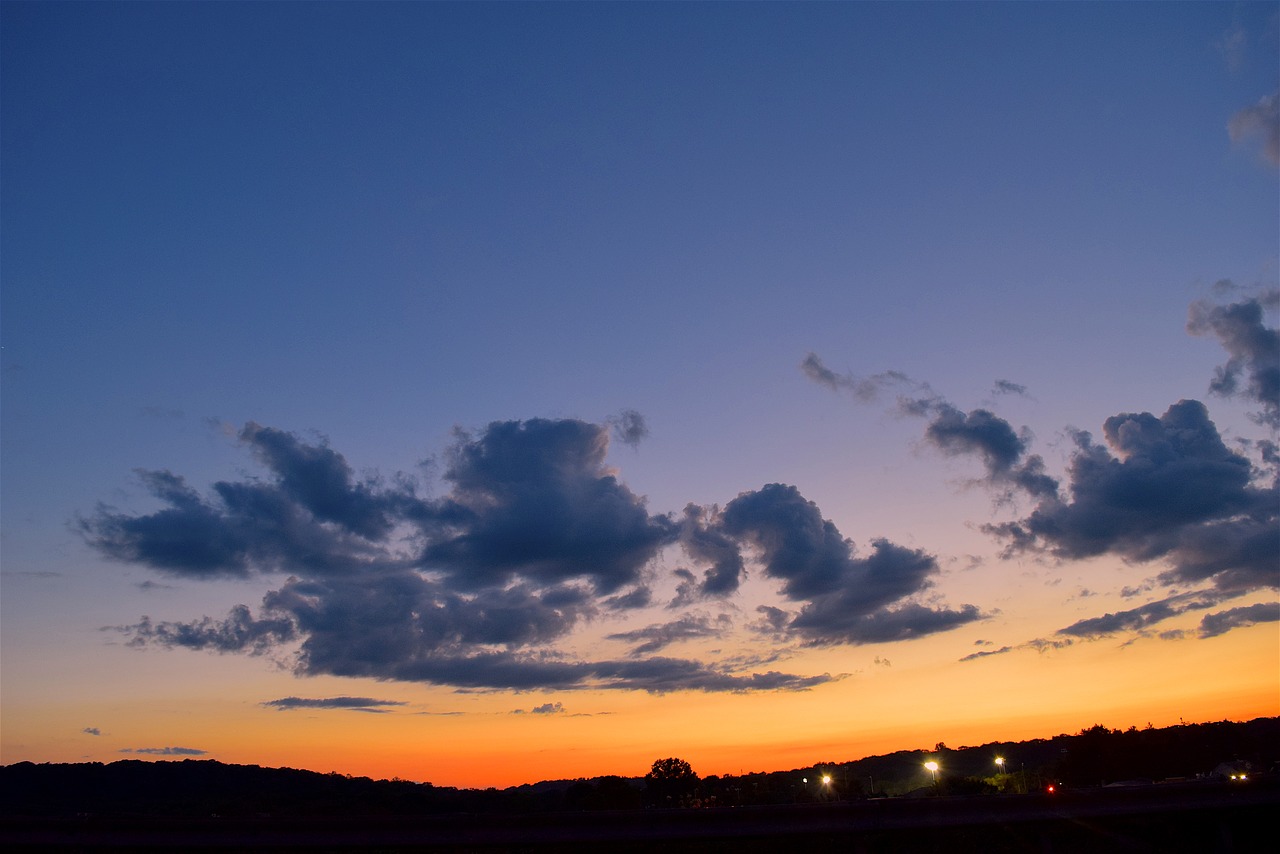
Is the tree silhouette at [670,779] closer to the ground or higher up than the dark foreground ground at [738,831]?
A: closer to the ground

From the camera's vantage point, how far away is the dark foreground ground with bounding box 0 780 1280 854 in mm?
16969

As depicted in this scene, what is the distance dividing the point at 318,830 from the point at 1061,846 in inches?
621

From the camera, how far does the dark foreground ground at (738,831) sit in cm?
1697

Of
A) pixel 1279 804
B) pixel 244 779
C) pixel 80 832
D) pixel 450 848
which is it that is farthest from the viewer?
pixel 244 779

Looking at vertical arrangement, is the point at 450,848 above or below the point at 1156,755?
above

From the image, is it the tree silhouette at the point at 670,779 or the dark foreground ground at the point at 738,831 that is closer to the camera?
the dark foreground ground at the point at 738,831

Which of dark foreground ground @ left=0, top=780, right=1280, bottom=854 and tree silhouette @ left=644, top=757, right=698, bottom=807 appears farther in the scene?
tree silhouette @ left=644, top=757, right=698, bottom=807

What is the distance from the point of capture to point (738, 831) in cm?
1725

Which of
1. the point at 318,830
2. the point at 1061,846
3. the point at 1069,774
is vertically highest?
the point at 318,830

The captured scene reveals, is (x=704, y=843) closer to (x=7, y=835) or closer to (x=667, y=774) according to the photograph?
(x=7, y=835)

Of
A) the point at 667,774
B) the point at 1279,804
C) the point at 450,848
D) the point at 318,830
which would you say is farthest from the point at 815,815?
the point at 667,774

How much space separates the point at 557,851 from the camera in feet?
56.7

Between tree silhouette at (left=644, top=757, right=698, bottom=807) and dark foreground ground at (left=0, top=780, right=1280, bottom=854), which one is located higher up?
dark foreground ground at (left=0, top=780, right=1280, bottom=854)

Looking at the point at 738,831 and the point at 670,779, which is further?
the point at 670,779
